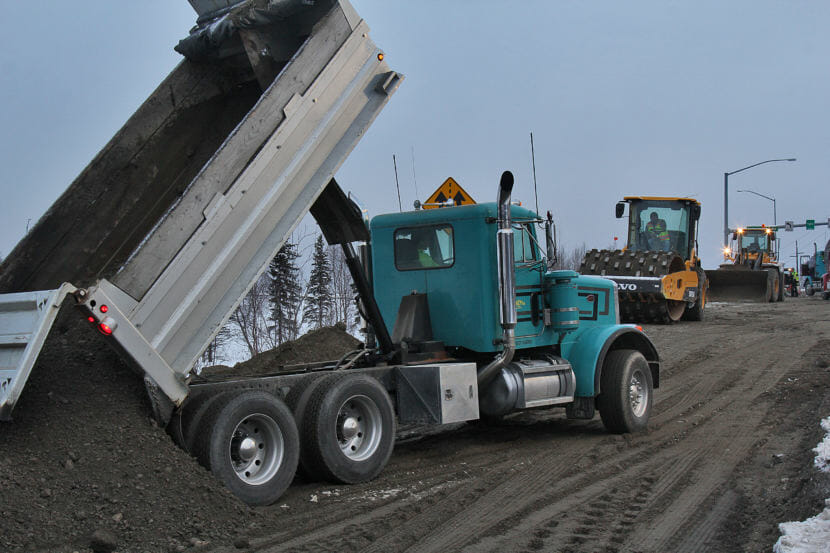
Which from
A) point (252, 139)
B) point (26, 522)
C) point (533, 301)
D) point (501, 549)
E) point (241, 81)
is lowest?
point (501, 549)

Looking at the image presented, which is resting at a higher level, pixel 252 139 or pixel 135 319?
pixel 252 139

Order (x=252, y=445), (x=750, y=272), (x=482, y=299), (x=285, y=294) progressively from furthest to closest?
(x=750, y=272) < (x=285, y=294) < (x=482, y=299) < (x=252, y=445)

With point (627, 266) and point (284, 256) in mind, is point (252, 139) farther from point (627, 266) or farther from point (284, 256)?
point (627, 266)

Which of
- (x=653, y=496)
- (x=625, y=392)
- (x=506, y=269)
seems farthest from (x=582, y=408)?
(x=653, y=496)

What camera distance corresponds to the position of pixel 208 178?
620 centimetres

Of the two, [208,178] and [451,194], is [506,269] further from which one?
[451,194]

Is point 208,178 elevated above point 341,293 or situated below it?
above

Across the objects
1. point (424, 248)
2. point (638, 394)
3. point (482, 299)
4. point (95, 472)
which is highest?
point (424, 248)

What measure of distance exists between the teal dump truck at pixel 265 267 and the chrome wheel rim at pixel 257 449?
0.04 ft

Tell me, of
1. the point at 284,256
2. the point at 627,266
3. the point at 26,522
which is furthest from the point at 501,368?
the point at 627,266

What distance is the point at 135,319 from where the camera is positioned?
574 centimetres

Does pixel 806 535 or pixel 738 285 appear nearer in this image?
pixel 806 535

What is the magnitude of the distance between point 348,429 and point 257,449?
98 centimetres

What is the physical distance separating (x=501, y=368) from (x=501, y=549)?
3489mm
